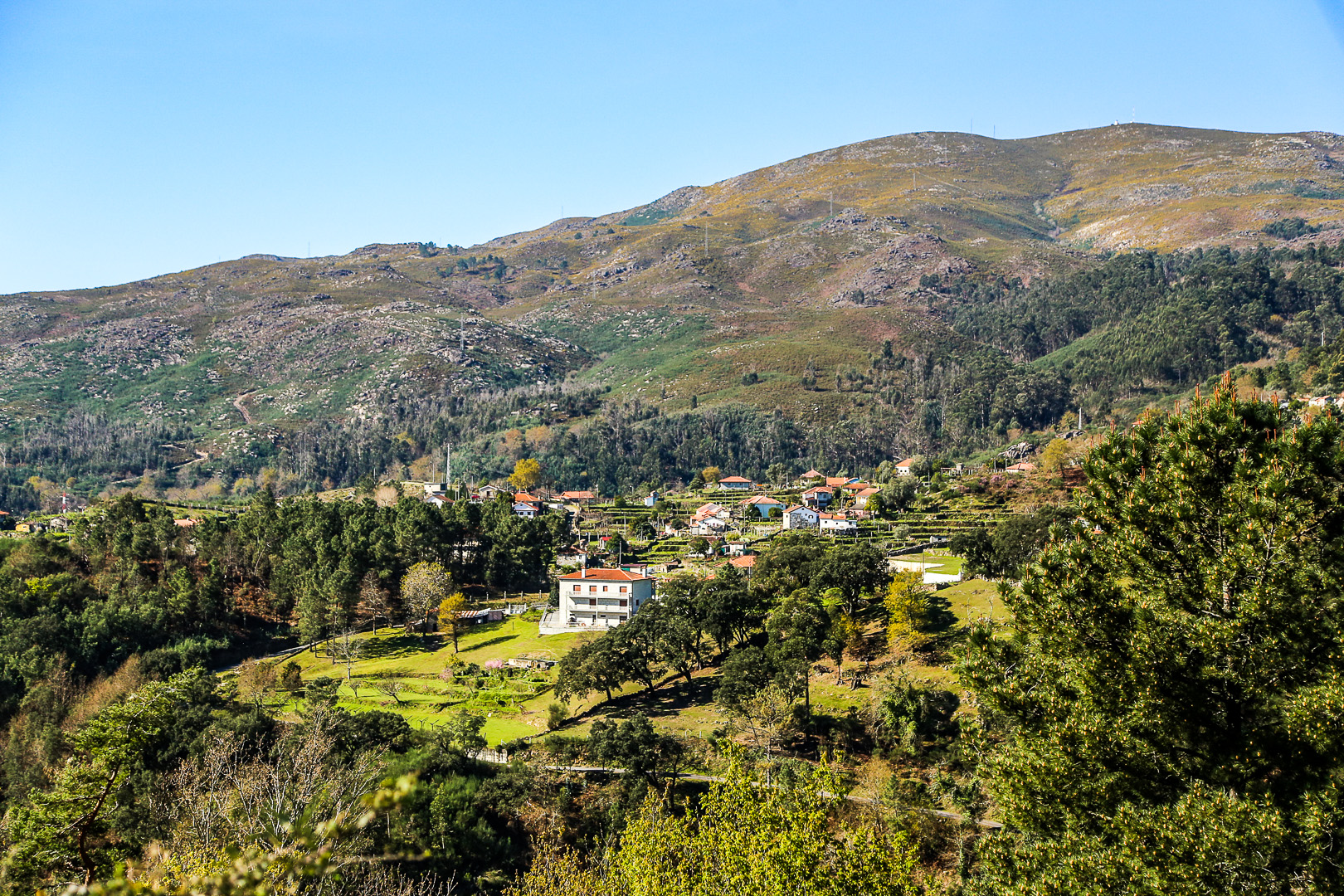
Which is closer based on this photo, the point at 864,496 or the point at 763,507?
the point at 864,496

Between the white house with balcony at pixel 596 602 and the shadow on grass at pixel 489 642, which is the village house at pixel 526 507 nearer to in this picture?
the white house with balcony at pixel 596 602

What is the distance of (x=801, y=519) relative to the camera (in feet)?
268

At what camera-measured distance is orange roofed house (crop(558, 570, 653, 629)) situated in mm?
59156

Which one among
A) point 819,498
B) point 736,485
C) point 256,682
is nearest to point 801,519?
point 819,498

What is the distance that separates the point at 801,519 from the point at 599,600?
28825 millimetres

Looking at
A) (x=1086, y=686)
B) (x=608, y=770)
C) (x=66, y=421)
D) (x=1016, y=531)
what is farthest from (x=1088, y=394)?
(x=66, y=421)

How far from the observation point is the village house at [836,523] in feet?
244

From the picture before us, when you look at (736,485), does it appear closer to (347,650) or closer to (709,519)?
(709,519)

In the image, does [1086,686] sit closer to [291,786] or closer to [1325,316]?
[291,786]

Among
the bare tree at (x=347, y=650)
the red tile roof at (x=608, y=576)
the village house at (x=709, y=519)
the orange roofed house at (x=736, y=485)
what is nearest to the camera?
the bare tree at (x=347, y=650)

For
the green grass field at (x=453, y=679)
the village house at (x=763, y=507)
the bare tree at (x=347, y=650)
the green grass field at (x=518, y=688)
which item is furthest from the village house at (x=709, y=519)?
the bare tree at (x=347, y=650)

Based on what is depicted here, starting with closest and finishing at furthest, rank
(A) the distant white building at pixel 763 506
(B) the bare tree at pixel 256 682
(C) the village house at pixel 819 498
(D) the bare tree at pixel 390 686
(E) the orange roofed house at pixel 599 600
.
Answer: (B) the bare tree at pixel 256 682
(D) the bare tree at pixel 390 686
(E) the orange roofed house at pixel 599 600
(C) the village house at pixel 819 498
(A) the distant white building at pixel 763 506

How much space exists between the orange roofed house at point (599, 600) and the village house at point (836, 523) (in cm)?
2302

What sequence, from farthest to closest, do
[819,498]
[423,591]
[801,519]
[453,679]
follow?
[819,498] → [801,519] → [423,591] → [453,679]
